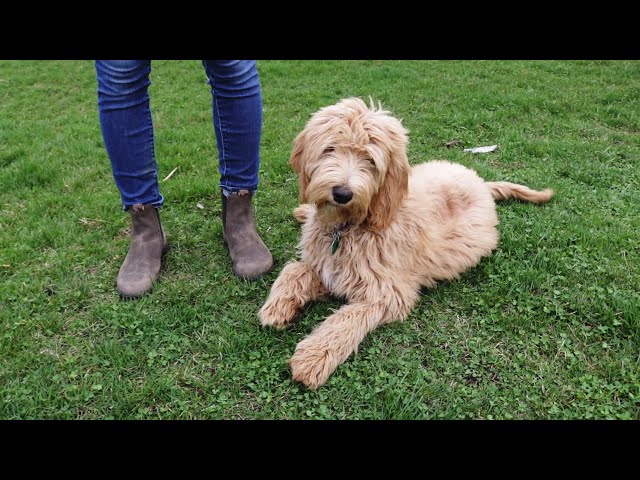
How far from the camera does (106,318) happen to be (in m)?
2.86

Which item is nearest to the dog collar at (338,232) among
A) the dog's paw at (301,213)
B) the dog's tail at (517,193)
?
the dog's paw at (301,213)

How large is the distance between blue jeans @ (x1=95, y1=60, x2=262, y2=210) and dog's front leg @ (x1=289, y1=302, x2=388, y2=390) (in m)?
1.16

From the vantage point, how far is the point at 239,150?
313cm

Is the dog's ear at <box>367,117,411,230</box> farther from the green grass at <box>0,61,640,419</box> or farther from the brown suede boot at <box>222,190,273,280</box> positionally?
the brown suede boot at <box>222,190,273,280</box>

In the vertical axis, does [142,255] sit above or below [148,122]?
below

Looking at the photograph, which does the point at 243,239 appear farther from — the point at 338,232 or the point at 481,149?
the point at 481,149

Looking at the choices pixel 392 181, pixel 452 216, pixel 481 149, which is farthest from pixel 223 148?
pixel 481 149

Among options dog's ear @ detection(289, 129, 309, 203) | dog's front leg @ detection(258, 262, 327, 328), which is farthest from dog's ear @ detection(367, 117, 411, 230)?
dog's front leg @ detection(258, 262, 327, 328)

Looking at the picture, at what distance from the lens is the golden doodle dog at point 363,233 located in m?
2.61

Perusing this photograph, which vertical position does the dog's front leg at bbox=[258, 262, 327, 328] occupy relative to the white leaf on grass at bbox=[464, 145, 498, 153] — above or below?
below

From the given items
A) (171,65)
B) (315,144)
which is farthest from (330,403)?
(171,65)

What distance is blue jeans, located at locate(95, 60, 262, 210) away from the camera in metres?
2.76

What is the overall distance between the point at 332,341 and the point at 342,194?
2.57ft

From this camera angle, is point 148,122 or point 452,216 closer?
point 148,122
